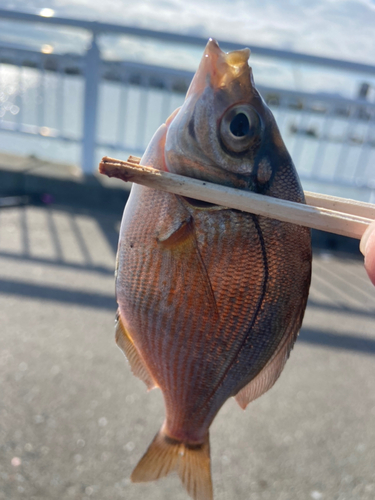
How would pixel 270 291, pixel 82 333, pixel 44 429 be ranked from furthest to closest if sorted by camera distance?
pixel 82 333
pixel 44 429
pixel 270 291

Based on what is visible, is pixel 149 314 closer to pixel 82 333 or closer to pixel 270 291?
pixel 270 291

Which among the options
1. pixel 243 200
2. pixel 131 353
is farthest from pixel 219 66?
pixel 131 353

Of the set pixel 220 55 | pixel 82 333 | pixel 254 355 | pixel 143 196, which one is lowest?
pixel 82 333

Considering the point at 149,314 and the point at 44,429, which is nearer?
the point at 149,314

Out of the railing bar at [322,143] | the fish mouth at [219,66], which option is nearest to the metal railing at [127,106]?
the railing bar at [322,143]

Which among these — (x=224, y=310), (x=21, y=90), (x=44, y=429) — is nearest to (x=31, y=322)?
(x=44, y=429)

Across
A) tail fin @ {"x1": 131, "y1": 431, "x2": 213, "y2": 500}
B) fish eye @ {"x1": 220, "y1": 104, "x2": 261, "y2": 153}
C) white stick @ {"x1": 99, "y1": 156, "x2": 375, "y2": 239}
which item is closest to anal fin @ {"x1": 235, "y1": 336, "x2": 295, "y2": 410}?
tail fin @ {"x1": 131, "y1": 431, "x2": 213, "y2": 500}

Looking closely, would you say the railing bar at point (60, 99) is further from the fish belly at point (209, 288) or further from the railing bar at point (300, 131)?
the fish belly at point (209, 288)
